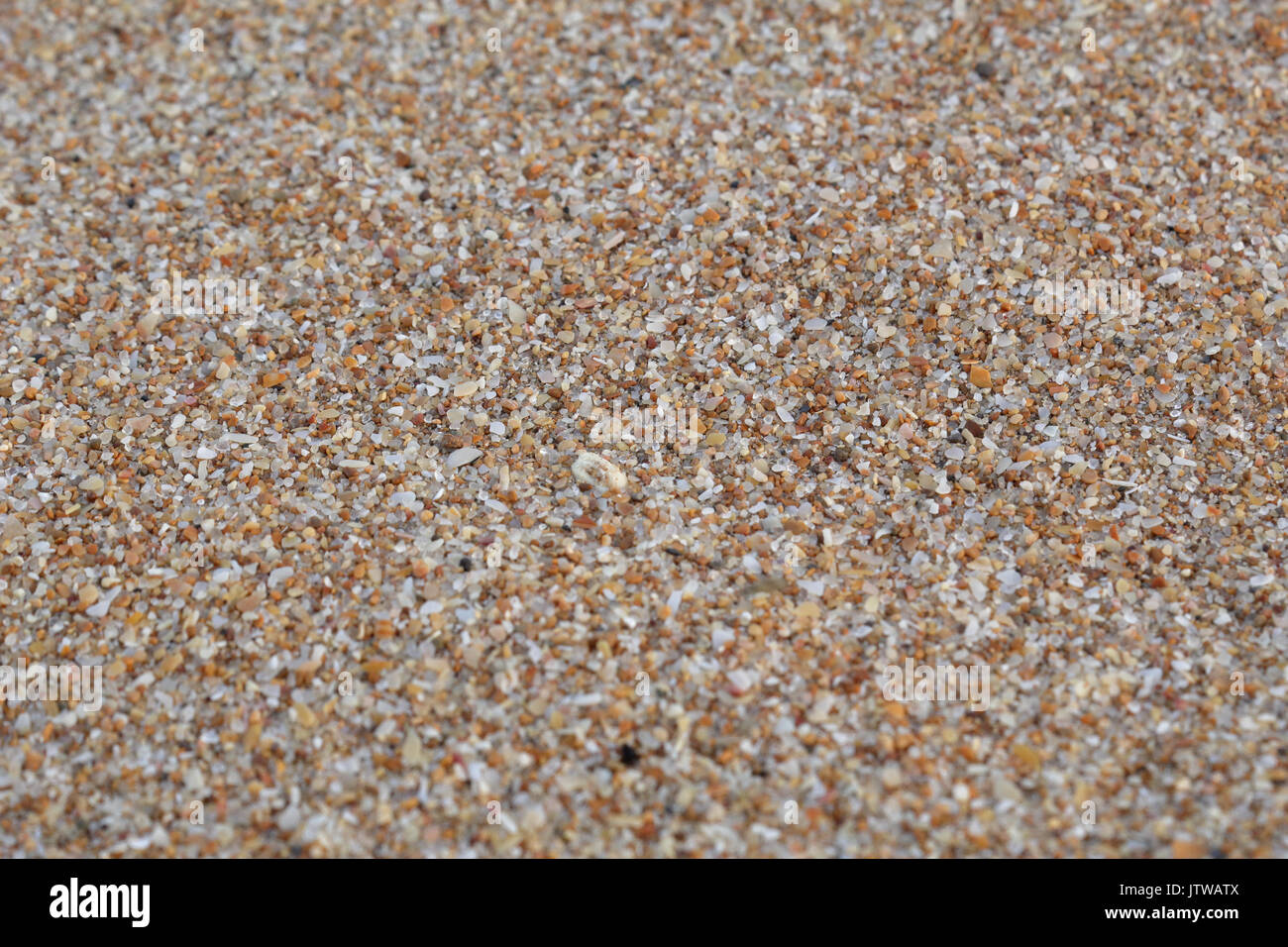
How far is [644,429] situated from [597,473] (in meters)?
0.24

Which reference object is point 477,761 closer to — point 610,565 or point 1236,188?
point 610,565

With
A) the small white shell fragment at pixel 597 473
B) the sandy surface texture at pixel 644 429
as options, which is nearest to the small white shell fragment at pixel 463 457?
the sandy surface texture at pixel 644 429

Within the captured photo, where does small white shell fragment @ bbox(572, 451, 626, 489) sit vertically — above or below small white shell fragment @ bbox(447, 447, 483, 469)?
below

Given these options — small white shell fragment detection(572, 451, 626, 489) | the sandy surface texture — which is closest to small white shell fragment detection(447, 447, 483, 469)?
the sandy surface texture

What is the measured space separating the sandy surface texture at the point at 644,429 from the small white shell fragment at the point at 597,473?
→ 2 cm

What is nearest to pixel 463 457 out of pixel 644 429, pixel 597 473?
pixel 597 473

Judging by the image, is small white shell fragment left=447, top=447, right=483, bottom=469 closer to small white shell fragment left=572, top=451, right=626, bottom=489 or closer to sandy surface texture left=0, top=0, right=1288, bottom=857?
sandy surface texture left=0, top=0, right=1288, bottom=857

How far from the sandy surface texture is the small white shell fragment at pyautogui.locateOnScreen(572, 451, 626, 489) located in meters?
0.02

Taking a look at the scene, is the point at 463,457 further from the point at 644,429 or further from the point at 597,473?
the point at 644,429

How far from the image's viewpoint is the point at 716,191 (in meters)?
4.09

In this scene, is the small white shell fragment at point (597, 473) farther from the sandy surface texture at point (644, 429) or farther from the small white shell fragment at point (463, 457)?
the small white shell fragment at point (463, 457)

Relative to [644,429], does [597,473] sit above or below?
below

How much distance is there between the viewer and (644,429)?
11.5ft

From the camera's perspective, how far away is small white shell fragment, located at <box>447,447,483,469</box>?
343 cm
